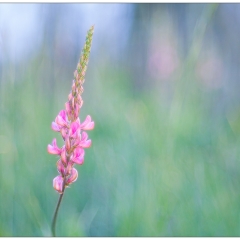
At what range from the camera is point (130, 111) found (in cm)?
117

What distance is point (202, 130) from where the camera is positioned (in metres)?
1.16

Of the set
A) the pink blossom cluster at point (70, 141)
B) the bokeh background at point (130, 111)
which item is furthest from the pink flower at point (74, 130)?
the bokeh background at point (130, 111)

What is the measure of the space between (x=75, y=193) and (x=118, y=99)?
29cm

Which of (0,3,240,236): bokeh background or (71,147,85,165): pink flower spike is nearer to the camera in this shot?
(71,147,85,165): pink flower spike

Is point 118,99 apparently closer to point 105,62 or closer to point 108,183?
point 105,62

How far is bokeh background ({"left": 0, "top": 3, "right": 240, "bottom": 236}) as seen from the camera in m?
1.12

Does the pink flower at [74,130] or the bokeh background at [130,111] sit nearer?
the pink flower at [74,130]

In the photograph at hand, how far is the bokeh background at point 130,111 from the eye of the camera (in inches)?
44.1

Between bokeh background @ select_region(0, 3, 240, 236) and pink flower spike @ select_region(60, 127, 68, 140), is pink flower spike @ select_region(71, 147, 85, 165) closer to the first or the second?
pink flower spike @ select_region(60, 127, 68, 140)

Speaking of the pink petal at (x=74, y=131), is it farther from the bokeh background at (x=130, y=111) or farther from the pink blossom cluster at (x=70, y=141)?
the bokeh background at (x=130, y=111)

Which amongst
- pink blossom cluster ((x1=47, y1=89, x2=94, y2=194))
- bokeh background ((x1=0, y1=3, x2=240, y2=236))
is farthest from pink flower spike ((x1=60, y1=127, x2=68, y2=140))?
bokeh background ((x1=0, y1=3, x2=240, y2=236))

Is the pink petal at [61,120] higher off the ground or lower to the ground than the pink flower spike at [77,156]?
higher

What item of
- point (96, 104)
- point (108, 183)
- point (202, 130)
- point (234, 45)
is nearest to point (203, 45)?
point (234, 45)

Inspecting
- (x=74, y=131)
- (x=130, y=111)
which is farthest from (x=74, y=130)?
(x=130, y=111)
